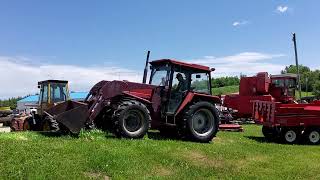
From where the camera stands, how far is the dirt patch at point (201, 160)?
40.3 ft

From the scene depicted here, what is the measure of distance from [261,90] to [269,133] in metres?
12.1

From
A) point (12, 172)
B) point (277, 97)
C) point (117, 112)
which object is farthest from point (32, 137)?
point (277, 97)

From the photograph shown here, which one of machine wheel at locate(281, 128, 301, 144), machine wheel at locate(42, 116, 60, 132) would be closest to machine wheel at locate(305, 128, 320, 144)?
machine wheel at locate(281, 128, 301, 144)

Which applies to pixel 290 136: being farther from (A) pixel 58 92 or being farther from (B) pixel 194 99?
(A) pixel 58 92

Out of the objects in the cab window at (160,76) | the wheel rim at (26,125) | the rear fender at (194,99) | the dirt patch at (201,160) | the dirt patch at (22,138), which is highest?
the cab window at (160,76)

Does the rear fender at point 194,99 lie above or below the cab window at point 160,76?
below

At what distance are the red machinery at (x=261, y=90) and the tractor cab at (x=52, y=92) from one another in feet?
47.6

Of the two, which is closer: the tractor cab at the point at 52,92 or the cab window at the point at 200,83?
the cab window at the point at 200,83

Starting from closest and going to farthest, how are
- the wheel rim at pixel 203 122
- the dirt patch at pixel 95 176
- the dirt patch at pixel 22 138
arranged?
the dirt patch at pixel 95 176 < the dirt patch at pixel 22 138 < the wheel rim at pixel 203 122

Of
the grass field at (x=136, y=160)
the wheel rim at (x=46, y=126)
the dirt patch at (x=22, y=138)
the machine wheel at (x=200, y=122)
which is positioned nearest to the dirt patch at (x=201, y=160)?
the grass field at (x=136, y=160)

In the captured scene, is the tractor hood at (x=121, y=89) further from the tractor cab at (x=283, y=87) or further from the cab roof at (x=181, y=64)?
the tractor cab at (x=283, y=87)

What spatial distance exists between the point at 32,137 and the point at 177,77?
524 cm

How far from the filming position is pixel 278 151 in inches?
613

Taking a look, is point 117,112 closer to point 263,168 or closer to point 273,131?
point 263,168
